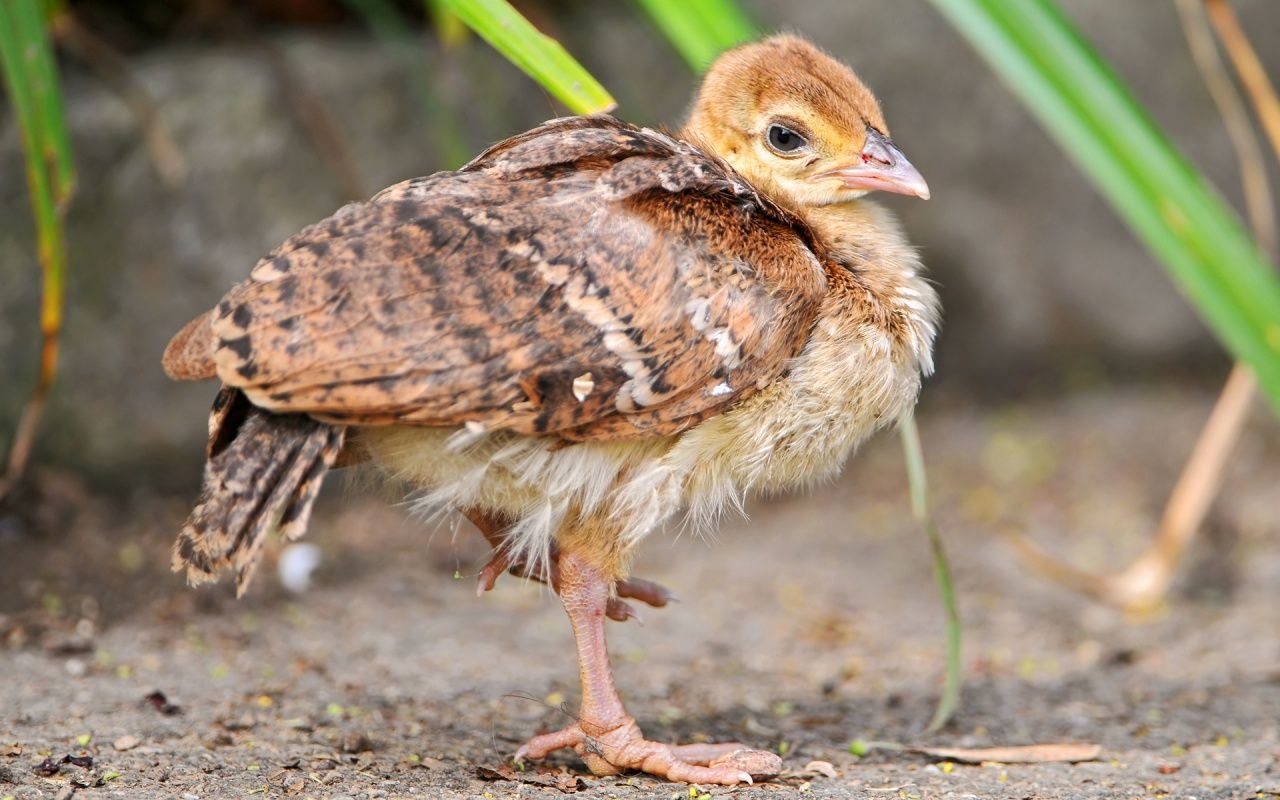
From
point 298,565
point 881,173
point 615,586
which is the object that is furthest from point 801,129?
point 298,565

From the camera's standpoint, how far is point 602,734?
9.64 feet

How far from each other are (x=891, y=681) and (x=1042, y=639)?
2.69ft

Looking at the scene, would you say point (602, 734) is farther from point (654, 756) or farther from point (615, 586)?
point (615, 586)

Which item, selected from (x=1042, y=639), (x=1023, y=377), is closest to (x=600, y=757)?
(x=1042, y=639)

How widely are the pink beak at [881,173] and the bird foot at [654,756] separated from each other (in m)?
1.25

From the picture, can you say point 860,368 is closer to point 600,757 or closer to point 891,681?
point 600,757

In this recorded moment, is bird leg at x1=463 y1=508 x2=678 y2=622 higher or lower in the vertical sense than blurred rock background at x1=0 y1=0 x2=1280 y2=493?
lower

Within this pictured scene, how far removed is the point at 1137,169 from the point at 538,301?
1080 mm

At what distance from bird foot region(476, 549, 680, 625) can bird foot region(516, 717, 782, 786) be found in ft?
0.89

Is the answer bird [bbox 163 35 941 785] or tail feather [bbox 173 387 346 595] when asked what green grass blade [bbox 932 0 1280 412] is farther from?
tail feather [bbox 173 387 346 595]

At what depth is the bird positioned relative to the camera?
257 cm

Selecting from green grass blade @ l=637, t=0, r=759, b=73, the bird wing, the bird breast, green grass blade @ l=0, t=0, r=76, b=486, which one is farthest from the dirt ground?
green grass blade @ l=637, t=0, r=759, b=73

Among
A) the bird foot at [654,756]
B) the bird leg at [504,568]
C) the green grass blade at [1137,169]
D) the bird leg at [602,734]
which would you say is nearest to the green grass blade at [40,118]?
the bird leg at [504,568]

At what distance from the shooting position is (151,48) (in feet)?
17.2
